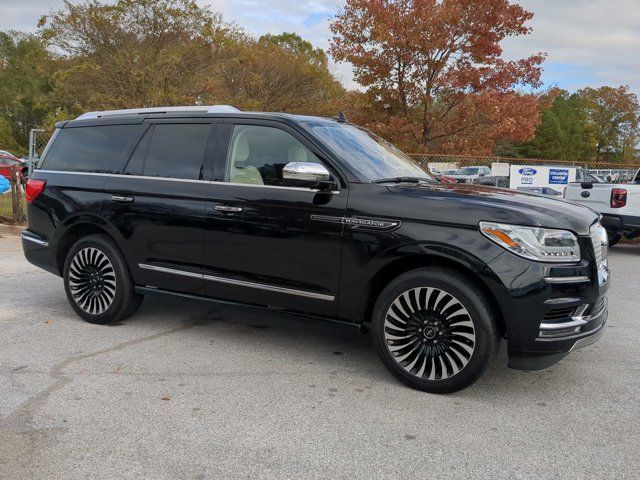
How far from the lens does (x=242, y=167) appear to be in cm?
452

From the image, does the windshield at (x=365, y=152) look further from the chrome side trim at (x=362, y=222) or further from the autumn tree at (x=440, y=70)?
the autumn tree at (x=440, y=70)

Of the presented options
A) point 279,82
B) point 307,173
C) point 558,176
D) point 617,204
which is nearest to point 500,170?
point 558,176

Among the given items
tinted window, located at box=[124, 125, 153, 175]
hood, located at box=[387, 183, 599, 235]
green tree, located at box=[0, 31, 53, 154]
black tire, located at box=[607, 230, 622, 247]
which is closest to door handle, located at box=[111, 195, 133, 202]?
tinted window, located at box=[124, 125, 153, 175]

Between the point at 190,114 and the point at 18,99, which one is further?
the point at 18,99

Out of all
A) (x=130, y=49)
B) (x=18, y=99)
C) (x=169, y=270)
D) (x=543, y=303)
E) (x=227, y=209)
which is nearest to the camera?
(x=543, y=303)

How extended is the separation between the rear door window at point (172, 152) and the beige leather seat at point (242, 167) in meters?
0.31

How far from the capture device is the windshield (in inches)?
167

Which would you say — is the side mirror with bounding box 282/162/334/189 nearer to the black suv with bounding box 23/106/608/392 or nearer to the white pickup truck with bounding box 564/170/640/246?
the black suv with bounding box 23/106/608/392

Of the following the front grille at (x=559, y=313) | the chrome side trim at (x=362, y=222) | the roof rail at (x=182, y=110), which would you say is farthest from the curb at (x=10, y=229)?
the front grille at (x=559, y=313)

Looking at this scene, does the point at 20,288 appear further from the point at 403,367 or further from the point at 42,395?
the point at 403,367

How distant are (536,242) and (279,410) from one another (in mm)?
1862

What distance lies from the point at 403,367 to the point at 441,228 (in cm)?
97

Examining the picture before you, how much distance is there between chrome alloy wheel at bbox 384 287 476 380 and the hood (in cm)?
51

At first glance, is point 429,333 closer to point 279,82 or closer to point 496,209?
point 496,209
